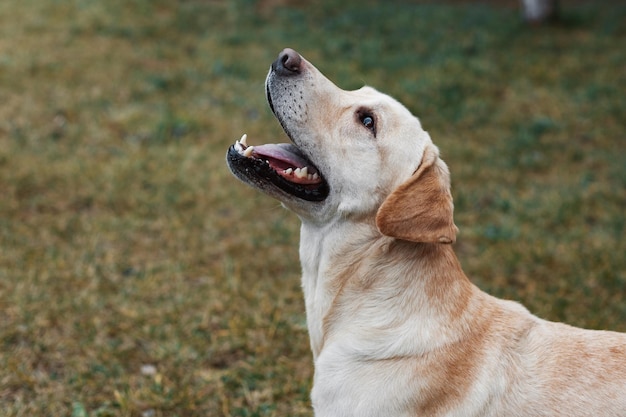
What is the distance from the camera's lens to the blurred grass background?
443 centimetres

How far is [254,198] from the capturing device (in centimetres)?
679

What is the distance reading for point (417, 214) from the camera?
289 cm

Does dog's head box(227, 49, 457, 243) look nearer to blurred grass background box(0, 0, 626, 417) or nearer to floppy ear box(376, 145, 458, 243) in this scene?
floppy ear box(376, 145, 458, 243)

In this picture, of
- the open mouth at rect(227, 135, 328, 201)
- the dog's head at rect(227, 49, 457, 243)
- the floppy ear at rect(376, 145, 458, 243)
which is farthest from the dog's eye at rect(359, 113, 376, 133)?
the floppy ear at rect(376, 145, 458, 243)

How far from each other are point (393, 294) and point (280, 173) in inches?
29.5

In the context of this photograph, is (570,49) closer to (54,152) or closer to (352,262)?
(54,152)

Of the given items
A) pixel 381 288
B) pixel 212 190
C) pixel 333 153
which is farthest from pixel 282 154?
pixel 212 190

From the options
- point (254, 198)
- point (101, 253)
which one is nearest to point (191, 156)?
point (254, 198)

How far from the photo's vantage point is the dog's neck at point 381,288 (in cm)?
304

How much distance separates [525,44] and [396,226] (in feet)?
32.6

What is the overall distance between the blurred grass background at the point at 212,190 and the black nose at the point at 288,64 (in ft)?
6.07

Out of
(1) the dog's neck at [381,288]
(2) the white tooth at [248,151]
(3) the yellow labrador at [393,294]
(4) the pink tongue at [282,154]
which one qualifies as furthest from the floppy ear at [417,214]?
(2) the white tooth at [248,151]

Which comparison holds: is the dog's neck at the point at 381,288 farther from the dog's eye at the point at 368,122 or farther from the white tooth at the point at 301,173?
the dog's eye at the point at 368,122

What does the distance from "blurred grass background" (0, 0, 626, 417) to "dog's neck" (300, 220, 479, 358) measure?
1129 mm
